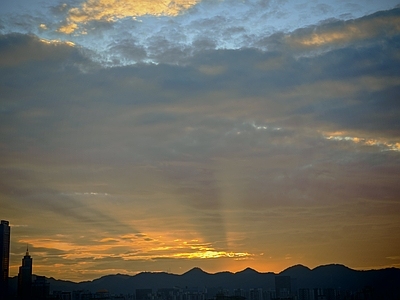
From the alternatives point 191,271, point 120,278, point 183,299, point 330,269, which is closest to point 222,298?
point 183,299

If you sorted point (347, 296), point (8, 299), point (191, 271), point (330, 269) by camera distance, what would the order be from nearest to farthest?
1. point (8, 299)
2. point (347, 296)
3. point (330, 269)
4. point (191, 271)


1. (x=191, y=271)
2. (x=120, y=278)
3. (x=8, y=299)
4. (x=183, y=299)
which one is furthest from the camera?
(x=191, y=271)

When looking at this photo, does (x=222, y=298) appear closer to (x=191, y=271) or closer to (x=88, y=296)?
(x=88, y=296)

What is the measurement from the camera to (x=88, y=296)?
94062 mm

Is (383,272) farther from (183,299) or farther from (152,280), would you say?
(152,280)

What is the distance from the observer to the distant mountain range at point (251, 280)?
82.9 m

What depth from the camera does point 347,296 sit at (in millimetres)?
84625

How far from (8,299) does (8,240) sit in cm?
1883

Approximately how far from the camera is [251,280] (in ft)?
466

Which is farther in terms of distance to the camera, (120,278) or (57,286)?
(120,278)

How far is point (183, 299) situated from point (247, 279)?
45.0 m

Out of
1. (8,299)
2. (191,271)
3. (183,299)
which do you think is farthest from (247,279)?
(8,299)

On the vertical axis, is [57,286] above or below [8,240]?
below

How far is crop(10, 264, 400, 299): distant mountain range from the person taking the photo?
A: 82875mm
